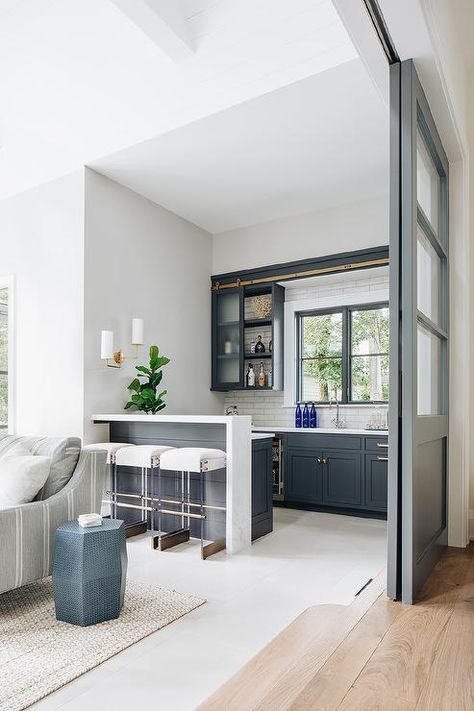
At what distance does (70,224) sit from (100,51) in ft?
5.38

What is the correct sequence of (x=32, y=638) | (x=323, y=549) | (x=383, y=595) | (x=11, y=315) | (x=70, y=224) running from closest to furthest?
(x=383, y=595), (x=32, y=638), (x=323, y=549), (x=70, y=224), (x=11, y=315)

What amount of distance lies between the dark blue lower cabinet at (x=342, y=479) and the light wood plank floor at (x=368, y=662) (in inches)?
120

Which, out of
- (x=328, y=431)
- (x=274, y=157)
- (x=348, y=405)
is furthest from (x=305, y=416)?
(x=274, y=157)

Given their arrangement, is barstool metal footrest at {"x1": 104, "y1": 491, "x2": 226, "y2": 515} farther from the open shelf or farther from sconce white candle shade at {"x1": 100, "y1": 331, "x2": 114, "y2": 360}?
the open shelf

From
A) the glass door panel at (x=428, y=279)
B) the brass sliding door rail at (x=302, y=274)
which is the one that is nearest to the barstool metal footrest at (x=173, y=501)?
the glass door panel at (x=428, y=279)

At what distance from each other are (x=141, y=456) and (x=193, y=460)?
1.79ft

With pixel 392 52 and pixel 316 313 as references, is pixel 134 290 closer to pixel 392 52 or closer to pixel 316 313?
pixel 316 313

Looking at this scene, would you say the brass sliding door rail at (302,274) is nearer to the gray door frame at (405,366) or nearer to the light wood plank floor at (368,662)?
the gray door frame at (405,366)

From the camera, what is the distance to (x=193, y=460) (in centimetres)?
389

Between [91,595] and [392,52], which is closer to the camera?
[392,52]

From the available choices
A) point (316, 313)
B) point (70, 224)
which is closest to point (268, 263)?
point (316, 313)

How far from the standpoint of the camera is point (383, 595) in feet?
6.95

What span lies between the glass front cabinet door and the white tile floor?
1.97 m

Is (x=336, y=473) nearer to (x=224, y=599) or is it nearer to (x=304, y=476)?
(x=304, y=476)
